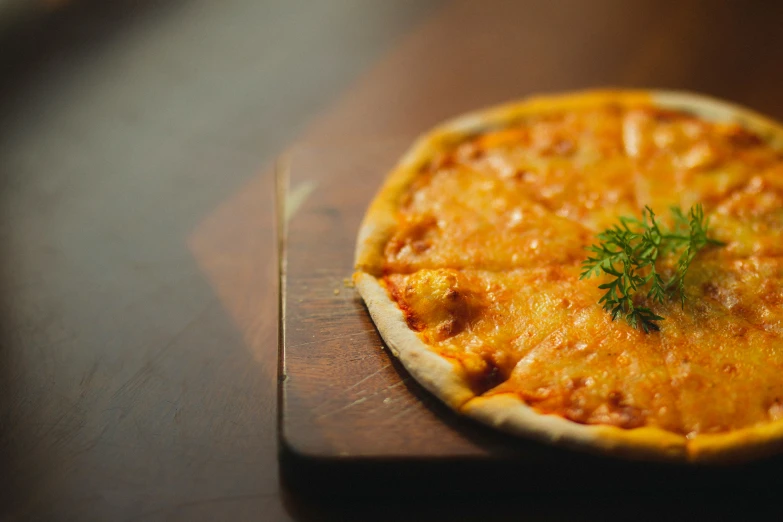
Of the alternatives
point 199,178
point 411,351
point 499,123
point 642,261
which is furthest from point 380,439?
point 199,178

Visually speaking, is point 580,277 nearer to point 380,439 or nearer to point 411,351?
point 411,351

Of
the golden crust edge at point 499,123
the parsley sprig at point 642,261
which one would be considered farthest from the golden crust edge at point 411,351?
the parsley sprig at point 642,261

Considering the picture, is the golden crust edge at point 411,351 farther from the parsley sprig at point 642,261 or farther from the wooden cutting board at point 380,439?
the parsley sprig at point 642,261

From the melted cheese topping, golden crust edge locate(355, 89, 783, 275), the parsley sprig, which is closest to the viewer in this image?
the melted cheese topping

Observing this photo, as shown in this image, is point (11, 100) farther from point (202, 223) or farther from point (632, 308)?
point (632, 308)

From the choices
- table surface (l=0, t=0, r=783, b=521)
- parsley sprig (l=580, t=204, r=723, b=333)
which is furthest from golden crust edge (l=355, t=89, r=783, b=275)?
parsley sprig (l=580, t=204, r=723, b=333)

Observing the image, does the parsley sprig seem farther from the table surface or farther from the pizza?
the table surface
